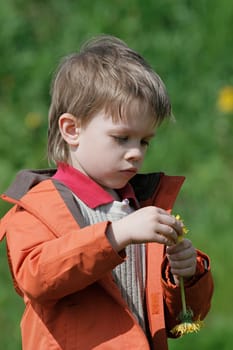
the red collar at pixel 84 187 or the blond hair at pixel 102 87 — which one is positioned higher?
the blond hair at pixel 102 87

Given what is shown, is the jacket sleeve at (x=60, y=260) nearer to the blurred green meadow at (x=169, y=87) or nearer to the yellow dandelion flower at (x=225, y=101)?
the blurred green meadow at (x=169, y=87)

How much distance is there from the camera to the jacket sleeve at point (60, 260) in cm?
269

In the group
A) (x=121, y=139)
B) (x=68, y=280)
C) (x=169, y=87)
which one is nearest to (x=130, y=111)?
(x=121, y=139)

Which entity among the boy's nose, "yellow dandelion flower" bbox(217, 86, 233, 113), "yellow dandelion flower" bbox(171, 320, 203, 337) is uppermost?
the boy's nose

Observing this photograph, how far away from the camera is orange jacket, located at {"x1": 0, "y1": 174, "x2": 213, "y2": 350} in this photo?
107 inches

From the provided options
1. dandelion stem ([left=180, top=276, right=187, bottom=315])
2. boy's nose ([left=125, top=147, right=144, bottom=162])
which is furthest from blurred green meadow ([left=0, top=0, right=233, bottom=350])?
boy's nose ([left=125, top=147, right=144, bottom=162])

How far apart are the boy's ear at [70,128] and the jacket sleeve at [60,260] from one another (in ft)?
0.89

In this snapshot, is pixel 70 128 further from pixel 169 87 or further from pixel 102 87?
pixel 169 87

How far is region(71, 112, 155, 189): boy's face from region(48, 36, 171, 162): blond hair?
0.02 metres

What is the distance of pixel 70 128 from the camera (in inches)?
118

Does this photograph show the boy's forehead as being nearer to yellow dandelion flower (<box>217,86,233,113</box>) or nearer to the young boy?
the young boy

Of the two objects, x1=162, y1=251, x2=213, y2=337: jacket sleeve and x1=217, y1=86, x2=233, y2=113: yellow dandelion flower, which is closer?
x1=162, y1=251, x2=213, y2=337: jacket sleeve

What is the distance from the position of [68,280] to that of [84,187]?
306mm

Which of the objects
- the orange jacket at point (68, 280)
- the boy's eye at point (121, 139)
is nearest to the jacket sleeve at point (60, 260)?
the orange jacket at point (68, 280)
